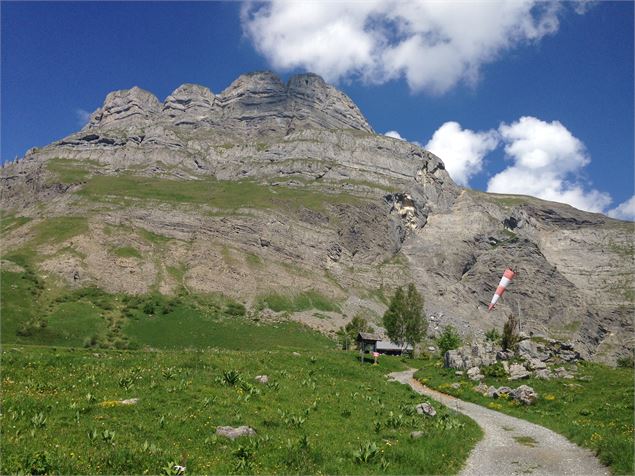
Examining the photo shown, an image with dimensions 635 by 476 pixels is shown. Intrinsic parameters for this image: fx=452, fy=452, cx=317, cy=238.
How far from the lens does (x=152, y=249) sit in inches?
6407

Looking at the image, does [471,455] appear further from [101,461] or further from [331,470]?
[101,461]

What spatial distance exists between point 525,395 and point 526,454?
1567cm

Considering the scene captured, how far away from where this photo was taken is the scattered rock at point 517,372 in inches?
1555

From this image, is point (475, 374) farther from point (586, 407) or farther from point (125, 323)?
point (125, 323)

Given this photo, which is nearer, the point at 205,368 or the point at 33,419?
the point at 33,419

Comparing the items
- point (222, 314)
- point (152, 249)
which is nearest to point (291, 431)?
point (222, 314)

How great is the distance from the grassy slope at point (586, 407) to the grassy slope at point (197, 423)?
5117 mm

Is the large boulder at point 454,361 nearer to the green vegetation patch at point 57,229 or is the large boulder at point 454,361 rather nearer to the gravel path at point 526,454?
the gravel path at point 526,454

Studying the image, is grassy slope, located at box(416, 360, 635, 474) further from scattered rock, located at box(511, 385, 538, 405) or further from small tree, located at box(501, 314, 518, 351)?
small tree, located at box(501, 314, 518, 351)

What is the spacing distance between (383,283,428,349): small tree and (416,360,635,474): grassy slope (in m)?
53.3

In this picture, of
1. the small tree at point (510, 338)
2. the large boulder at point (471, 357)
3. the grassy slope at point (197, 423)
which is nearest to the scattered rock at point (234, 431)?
the grassy slope at point (197, 423)

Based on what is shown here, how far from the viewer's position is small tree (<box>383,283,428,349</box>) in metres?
97.5

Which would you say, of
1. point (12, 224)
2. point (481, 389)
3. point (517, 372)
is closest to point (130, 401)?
point (481, 389)

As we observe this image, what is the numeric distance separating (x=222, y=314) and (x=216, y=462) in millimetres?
120271
